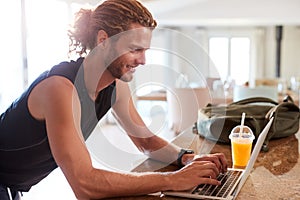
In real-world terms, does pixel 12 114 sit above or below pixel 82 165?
above

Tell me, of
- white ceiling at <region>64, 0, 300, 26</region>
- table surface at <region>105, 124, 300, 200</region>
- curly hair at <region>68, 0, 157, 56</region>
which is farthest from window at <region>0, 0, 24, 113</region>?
curly hair at <region>68, 0, 157, 56</region>

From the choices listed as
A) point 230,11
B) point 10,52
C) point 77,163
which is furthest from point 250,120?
point 230,11

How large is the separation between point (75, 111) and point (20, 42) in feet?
10.4

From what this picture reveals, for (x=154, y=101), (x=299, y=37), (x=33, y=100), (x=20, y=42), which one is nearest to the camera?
(x=33, y=100)

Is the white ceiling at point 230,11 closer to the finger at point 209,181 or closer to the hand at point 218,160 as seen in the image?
the hand at point 218,160

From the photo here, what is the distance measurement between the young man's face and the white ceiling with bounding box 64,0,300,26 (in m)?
4.65

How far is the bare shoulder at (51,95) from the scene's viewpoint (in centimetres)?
104

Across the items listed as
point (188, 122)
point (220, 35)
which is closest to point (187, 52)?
point (220, 35)

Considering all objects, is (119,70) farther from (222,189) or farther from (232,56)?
(232,56)

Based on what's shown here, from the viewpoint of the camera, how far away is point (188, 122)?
4398 millimetres

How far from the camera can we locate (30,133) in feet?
3.86

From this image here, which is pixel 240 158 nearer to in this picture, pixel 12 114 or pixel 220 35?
pixel 12 114

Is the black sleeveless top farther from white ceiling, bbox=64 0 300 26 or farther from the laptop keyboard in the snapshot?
white ceiling, bbox=64 0 300 26

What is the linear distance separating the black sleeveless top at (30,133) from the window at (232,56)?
7642 millimetres
